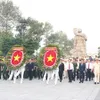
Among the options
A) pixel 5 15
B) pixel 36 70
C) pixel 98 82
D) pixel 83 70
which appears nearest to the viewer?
pixel 98 82

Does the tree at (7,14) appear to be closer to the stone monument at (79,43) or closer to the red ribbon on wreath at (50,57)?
the stone monument at (79,43)

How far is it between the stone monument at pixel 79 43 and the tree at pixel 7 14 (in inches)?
895

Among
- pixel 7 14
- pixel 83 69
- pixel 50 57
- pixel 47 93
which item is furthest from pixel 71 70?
pixel 7 14

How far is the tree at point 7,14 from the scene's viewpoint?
58.2m

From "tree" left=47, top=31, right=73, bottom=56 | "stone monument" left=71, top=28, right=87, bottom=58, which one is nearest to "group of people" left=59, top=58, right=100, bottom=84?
"stone monument" left=71, top=28, right=87, bottom=58

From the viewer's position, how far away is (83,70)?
21594 mm

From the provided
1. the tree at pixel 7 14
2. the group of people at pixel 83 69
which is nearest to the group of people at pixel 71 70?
the group of people at pixel 83 69

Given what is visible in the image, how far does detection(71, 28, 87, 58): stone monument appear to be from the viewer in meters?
36.9

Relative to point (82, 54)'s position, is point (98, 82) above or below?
below

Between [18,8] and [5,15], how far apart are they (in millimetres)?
2967

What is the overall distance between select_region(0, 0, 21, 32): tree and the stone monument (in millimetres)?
22745

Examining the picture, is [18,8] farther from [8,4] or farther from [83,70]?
[83,70]

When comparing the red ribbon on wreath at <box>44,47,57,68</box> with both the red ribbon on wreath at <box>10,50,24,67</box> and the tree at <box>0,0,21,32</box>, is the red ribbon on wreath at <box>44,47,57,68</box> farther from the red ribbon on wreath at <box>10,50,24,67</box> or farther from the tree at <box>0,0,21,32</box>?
the tree at <box>0,0,21,32</box>

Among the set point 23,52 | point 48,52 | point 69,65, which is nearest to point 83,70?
point 69,65
